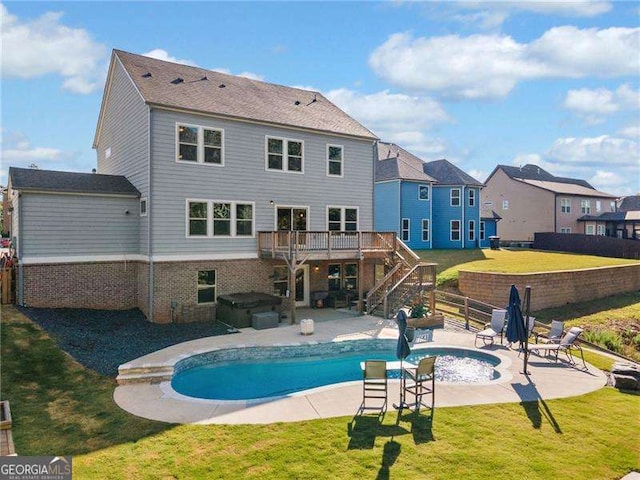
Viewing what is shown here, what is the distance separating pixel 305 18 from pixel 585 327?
19.7 meters

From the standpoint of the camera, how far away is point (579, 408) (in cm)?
942

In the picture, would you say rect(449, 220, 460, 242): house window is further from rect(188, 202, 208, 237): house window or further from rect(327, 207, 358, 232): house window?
rect(188, 202, 208, 237): house window

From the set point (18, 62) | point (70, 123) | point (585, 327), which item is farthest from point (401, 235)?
point (18, 62)

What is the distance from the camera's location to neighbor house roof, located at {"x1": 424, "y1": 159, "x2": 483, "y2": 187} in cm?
3753

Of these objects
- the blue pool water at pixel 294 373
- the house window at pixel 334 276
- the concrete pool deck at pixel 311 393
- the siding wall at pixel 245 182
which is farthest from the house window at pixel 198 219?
the house window at pixel 334 276

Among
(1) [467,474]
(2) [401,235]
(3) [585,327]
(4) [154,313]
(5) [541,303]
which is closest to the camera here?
(1) [467,474]

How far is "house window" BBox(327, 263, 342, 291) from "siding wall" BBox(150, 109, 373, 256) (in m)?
2.39

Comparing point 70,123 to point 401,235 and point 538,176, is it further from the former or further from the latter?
point 538,176

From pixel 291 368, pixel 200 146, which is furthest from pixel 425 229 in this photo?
pixel 291 368

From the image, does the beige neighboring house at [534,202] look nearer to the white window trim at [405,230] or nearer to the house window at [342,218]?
the white window trim at [405,230]

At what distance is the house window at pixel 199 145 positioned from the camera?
1773cm

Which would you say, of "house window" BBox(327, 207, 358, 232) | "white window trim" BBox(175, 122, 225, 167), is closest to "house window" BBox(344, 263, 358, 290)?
"house window" BBox(327, 207, 358, 232)

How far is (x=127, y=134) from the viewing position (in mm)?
19656

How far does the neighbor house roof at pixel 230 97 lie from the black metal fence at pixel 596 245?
2487 cm
